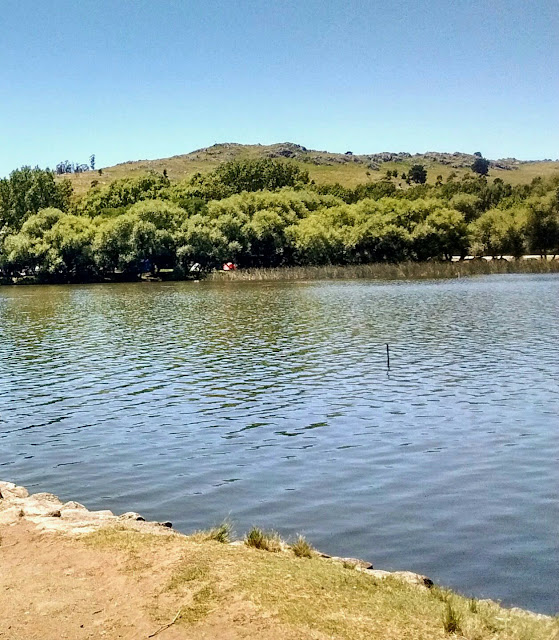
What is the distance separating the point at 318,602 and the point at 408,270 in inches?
4114

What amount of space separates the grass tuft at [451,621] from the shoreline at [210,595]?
0.04 feet

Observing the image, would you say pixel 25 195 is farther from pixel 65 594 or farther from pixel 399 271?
pixel 65 594

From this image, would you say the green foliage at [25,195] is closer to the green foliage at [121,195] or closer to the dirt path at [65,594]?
the green foliage at [121,195]

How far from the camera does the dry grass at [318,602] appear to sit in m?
8.22

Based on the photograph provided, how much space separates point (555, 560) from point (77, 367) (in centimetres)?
2609

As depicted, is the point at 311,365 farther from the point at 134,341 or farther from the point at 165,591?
the point at 165,591

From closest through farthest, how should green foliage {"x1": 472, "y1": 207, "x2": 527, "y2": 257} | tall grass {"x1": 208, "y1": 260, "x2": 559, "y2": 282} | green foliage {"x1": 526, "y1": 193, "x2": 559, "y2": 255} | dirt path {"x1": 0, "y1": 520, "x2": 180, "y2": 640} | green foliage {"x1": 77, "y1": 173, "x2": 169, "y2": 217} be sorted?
1. dirt path {"x1": 0, "y1": 520, "x2": 180, "y2": 640}
2. tall grass {"x1": 208, "y1": 260, "x2": 559, "y2": 282}
3. green foliage {"x1": 526, "y1": 193, "x2": 559, "y2": 255}
4. green foliage {"x1": 472, "y1": 207, "x2": 527, "y2": 257}
5. green foliage {"x1": 77, "y1": 173, "x2": 169, "y2": 217}

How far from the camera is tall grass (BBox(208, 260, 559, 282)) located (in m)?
108

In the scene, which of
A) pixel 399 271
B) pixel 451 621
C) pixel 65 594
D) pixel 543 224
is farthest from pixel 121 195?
pixel 451 621

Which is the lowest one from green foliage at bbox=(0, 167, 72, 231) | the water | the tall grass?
the water

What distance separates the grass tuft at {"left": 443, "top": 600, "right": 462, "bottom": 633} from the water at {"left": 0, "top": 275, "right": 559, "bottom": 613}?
2.66 meters

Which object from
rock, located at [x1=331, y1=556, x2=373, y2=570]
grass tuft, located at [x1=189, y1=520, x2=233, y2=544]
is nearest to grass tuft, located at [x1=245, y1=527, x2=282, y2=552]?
grass tuft, located at [x1=189, y1=520, x2=233, y2=544]

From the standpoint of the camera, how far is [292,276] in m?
115

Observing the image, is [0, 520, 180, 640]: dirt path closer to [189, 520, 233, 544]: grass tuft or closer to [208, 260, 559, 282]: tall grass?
[189, 520, 233, 544]: grass tuft
